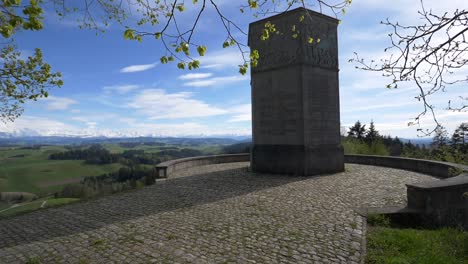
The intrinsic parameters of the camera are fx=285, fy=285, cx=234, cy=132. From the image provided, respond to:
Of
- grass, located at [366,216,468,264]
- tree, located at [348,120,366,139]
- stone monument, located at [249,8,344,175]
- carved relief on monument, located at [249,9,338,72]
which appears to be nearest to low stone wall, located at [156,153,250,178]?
stone monument, located at [249,8,344,175]

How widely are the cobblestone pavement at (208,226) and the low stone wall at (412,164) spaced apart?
2.28 m

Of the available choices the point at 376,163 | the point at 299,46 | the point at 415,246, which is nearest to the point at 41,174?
the point at 299,46

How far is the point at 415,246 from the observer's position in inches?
189

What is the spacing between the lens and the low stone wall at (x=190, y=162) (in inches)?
488

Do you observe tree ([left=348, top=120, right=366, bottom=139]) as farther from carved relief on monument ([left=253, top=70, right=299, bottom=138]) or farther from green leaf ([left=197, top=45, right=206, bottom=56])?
green leaf ([left=197, top=45, right=206, bottom=56])

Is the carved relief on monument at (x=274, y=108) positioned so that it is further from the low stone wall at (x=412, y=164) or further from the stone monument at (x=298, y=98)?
the low stone wall at (x=412, y=164)

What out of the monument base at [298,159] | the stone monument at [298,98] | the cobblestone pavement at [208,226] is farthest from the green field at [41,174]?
the cobblestone pavement at [208,226]

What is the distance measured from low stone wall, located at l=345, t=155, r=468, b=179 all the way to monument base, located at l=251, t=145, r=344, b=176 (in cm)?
321

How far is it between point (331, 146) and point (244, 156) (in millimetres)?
6781

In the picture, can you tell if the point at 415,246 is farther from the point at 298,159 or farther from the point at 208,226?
the point at 298,159

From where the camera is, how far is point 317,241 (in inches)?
196

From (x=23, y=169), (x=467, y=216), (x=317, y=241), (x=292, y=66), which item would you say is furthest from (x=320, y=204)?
(x=23, y=169)

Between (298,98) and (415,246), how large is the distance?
8.22m

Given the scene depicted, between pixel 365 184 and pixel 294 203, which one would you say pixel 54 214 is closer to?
pixel 294 203
